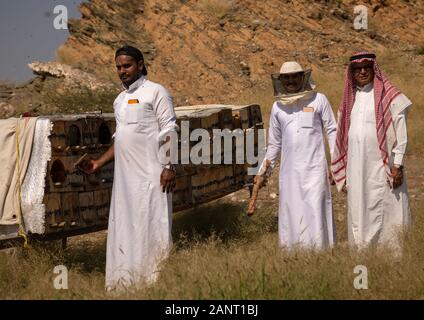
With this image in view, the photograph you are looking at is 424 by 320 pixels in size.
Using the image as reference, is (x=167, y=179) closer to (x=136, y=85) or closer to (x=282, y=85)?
(x=136, y=85)

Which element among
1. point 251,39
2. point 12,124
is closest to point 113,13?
point 251,39

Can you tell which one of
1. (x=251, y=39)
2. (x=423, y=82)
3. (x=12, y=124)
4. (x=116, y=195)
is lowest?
(x=116, y=195)

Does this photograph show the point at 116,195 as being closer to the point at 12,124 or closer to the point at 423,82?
the point at 12,124

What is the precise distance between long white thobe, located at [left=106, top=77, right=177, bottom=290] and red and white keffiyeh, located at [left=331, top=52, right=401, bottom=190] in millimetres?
1345

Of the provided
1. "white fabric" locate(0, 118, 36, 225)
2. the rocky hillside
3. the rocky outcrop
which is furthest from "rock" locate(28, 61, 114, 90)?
"white fabric" locate(0, 118, 36, 225)

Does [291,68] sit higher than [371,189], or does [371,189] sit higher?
[291,68]

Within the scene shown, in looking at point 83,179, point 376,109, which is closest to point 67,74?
point 83,179

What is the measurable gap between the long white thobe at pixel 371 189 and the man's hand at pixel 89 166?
191 cm

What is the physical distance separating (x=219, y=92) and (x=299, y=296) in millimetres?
13016

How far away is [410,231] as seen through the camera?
504 centimetres

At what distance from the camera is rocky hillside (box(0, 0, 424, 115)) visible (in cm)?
1706

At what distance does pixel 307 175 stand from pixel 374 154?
20.6 inches

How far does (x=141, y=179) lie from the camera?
488 centimetres

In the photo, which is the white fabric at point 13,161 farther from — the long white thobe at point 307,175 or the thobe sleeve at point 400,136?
the thobe sleeve at point 400,136
